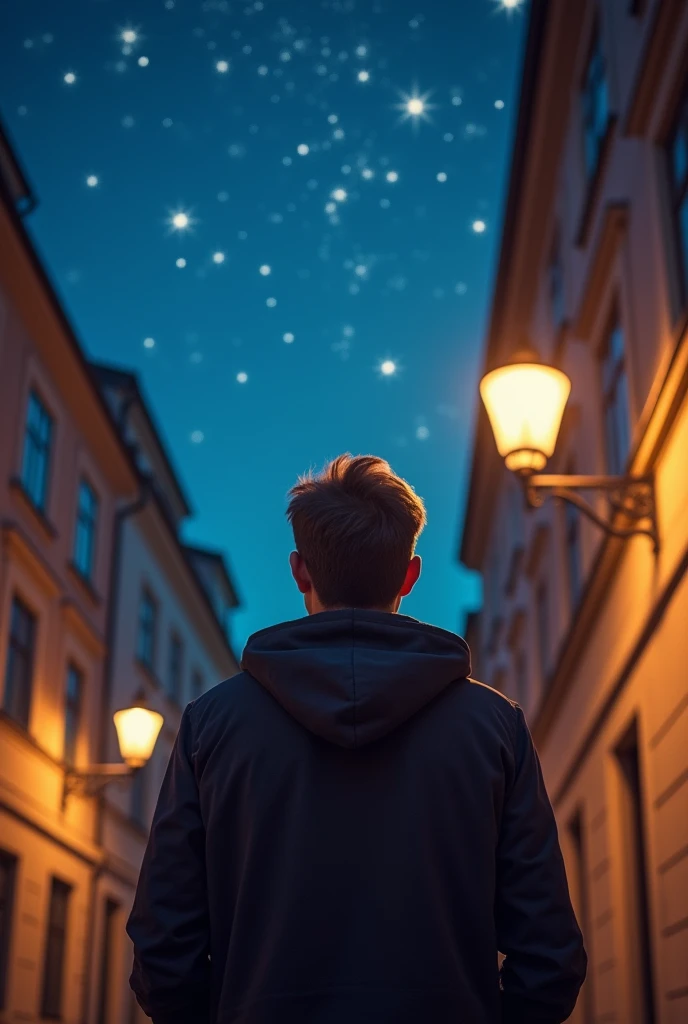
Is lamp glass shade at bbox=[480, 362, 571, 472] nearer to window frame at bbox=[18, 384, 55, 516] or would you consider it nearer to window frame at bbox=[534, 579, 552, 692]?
window frame at bbox=[534, 579, 552, 692]

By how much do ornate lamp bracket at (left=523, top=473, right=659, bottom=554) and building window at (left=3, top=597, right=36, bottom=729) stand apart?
8.20 meters

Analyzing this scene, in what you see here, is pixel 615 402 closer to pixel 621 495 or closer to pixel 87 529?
pixel 621 495

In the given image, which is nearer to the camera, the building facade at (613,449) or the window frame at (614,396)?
the building facade at (613,449)

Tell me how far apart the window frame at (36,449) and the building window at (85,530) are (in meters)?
1.55

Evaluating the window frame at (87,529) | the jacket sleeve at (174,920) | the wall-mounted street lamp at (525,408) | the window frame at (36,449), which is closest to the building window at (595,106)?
the wall-mounted street lamp at (525,408)

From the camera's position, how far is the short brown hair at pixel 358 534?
2146 mm

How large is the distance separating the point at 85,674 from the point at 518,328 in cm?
795

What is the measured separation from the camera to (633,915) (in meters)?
8.69

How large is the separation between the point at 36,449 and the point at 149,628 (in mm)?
7813

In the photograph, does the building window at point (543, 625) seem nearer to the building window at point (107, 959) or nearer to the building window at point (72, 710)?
the building window at point (72, 710)

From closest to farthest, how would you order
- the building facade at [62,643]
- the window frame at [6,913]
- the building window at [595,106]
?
the building window at [595,106], the window frame at [6,913], the building facade at [62,643]

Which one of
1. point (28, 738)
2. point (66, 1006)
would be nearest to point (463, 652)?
point (28, 738)

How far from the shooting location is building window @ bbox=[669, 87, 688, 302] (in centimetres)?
719

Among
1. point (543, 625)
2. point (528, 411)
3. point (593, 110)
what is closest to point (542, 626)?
point (543, 625)
